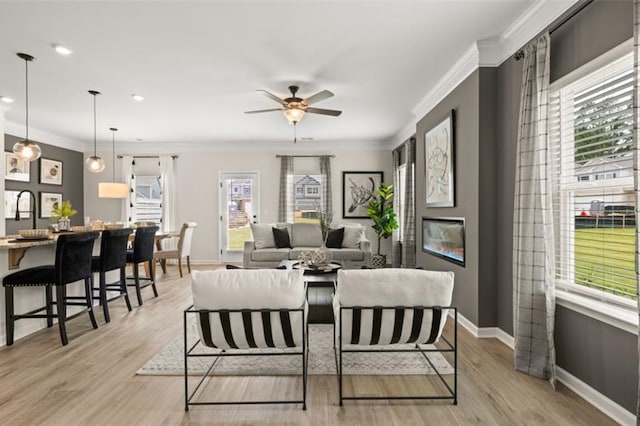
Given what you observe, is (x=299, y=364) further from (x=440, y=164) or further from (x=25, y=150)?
(x=25, y=150)

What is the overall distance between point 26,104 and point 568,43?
20.9 ft

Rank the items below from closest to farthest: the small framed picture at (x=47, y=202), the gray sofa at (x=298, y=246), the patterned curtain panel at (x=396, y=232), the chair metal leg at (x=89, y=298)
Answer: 1. the chair metal leg at (x=89, y=298)
2. the gray sofa at (x=298, y=246)
3. the small framed picture at (x=47, y=202)
4. the patterned curtain panel at (x=396, y=232)

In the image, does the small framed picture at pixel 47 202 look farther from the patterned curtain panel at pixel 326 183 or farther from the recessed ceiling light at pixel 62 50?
the patterned curtain panel at pixel 326 183

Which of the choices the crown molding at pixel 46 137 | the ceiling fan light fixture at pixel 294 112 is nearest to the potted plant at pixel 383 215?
the ceiling fan light fixture at pixel 294 112

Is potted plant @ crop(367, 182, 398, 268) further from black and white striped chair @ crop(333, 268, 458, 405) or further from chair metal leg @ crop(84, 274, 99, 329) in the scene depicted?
chair metal leg @ crop(84, 274, 99, 329)

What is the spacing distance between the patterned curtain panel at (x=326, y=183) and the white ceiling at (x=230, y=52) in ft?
7.02

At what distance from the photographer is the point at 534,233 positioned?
8.41 ft

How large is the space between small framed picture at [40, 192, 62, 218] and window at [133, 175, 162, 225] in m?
1.44

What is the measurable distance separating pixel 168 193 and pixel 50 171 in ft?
7.14

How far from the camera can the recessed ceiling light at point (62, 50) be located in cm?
330

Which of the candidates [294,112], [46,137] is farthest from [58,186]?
[294,112]

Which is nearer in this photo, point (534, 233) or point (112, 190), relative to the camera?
point (534, 233)

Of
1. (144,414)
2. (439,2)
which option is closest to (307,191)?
(439,2)

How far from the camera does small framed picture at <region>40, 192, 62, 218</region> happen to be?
686 cm
